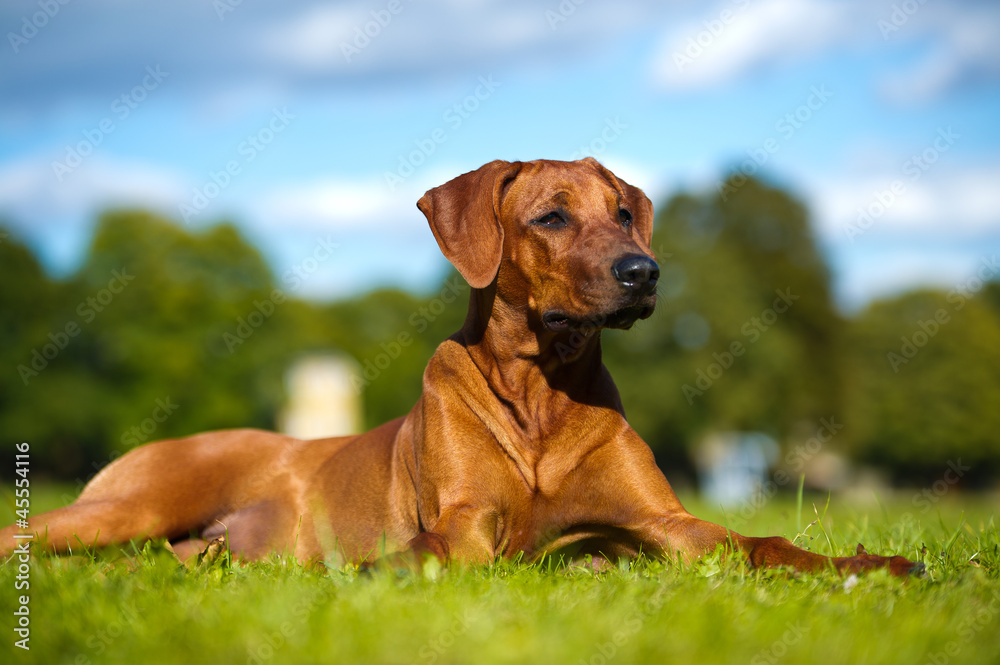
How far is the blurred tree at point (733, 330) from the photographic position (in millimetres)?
32969

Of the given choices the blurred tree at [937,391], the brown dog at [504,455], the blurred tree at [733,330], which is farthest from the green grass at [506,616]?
the blurred tree at [937,391]

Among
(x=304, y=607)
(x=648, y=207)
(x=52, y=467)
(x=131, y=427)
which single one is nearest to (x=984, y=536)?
(x=648, y=207)

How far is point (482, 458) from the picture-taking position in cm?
480

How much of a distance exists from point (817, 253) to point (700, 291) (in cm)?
684

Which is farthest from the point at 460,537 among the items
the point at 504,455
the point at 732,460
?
the point at 732,460

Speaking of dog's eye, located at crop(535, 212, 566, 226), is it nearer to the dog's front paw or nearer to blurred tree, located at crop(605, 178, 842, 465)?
the dog's front paw

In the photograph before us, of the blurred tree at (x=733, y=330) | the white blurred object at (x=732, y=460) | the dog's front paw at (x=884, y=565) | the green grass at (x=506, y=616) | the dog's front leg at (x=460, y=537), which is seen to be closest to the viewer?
the green grass at (x=506, y=616)

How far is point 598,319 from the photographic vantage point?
15.5ft

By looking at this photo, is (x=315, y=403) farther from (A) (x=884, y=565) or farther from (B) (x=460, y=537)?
(A) (x=884, y=565)

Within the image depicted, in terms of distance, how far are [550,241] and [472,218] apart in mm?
498

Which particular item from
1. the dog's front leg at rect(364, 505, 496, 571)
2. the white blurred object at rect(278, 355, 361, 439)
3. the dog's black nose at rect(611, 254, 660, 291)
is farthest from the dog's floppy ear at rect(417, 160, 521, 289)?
the white blurred object at rect(278, 355, 361, 439)

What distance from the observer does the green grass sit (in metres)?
2.61

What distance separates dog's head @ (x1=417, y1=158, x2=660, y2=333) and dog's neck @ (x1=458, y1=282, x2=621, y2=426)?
0.07 m

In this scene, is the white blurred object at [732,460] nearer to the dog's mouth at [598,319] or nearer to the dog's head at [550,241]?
the dog's head at [550,241]
